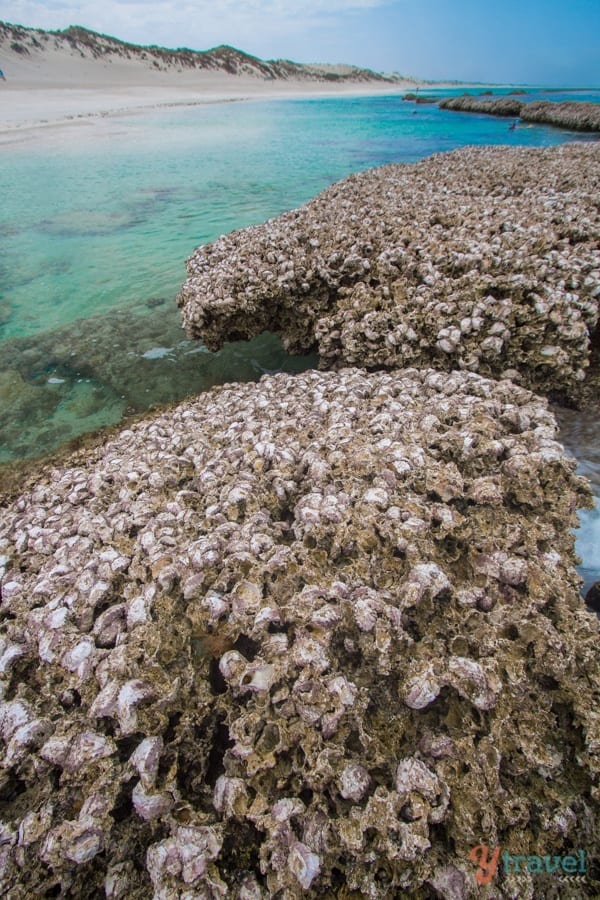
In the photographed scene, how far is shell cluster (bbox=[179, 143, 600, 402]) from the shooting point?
503 centimetres

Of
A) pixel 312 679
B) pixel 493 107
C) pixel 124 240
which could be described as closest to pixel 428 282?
pixel 312 679

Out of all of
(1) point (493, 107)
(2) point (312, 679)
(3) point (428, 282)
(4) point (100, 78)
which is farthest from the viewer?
(4) point (100, 78)

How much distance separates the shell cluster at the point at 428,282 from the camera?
5.03 m

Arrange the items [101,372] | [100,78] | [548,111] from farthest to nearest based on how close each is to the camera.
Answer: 1. [100,78]
2. [548,111]
3. [101,372]

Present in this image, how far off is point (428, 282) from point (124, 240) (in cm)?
1190

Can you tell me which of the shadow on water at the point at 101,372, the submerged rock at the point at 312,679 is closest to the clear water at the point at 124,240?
the shadow on water at the point at 101,372

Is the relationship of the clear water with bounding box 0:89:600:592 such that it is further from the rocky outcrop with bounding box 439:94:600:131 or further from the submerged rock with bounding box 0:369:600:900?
the rocky outcrop with bounding box 439:94:600:131

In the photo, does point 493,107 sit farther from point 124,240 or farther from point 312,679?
point 312,679

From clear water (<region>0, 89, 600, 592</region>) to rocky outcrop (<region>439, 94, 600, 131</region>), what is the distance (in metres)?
2.33

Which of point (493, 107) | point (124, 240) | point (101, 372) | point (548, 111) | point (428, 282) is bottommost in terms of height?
point (101, 372)

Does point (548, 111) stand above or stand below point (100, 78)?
below

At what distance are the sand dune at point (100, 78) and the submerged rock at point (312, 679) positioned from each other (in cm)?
3867

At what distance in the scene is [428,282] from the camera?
5.70 meters

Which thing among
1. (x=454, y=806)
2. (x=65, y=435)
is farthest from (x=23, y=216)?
(x=454, y=806)
